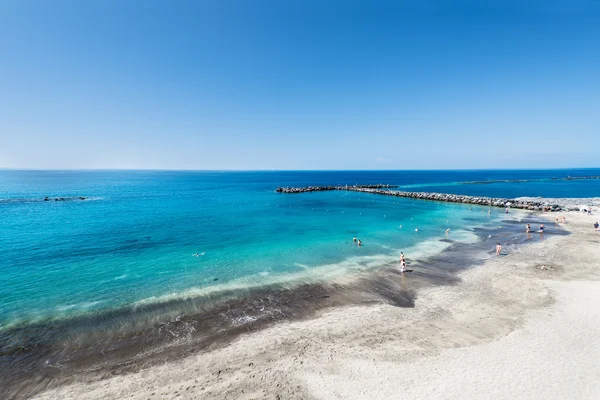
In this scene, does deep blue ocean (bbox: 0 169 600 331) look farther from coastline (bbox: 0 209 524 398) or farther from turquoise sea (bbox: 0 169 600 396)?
coastline (bbox: 0 209 524 398)

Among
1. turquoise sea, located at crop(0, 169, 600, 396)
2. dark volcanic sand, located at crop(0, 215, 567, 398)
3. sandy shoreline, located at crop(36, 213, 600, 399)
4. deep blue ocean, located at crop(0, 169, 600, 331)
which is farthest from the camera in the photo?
deep blue ocean, located at crop(0, 169, 600, 331)

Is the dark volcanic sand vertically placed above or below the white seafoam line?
below

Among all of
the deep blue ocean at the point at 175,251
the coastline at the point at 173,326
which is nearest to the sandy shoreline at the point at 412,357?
the coastline at the point at 173,326

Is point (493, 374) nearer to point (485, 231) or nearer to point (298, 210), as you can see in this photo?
point (485, 231)

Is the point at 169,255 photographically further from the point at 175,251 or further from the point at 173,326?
the point at 173,326

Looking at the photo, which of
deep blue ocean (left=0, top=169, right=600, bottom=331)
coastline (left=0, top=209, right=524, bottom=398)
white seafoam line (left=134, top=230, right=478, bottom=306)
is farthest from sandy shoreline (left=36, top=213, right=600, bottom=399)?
deep blue ocean (left=0, top=169, right=600, bottom=331)

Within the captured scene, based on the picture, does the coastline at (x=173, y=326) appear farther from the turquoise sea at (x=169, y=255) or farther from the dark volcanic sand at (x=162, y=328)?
the turquoise sea at (x=169, y=255)

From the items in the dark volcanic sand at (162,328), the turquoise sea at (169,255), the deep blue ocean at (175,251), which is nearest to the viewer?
the dark volcanic sand at (162,328)

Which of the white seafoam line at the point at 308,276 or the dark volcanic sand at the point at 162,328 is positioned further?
the white seafoam line at the point at 308,276

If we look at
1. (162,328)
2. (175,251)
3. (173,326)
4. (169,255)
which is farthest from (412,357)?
(175,251)
